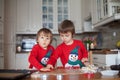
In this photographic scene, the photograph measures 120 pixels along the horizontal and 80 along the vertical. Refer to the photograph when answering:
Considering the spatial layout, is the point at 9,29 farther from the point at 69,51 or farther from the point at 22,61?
the point at 69,51

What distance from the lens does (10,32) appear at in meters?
5.04

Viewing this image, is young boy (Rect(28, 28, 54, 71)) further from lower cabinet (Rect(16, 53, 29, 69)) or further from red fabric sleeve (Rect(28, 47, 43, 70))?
lower cabinet (Rect(16, 53, 29, 69))

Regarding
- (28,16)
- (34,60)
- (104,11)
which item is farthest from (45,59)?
(28,16)

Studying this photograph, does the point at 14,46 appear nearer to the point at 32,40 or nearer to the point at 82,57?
the point at 32,40

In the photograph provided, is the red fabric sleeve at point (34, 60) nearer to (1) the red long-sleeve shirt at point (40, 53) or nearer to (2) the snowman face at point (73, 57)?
(1) the red long-sleeve shirt at point (40, 53)

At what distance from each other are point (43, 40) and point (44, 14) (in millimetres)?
3382

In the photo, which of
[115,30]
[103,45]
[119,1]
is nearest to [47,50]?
[119,1]

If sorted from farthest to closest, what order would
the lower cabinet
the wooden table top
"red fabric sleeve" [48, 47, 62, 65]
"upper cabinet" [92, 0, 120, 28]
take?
1. the lower cabinet
2. "upper cabinet" [92, 0, 120, 28]
3. "red fabric sleeve" [48, 47, 62, 65]
4. the wooden table top

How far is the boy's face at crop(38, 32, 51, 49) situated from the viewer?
1735 millimetres

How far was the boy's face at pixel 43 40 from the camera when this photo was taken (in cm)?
174

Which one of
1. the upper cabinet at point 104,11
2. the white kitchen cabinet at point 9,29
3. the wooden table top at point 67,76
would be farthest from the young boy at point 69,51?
the white kitchen cabinet at point 9,29

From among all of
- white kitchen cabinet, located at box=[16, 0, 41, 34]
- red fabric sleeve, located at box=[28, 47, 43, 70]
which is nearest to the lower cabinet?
white kitchen cabinet, located at box=[16, 0, 41, 34]

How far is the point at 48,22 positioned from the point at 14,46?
938 millimetres

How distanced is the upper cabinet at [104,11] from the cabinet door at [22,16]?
153 centimetres
